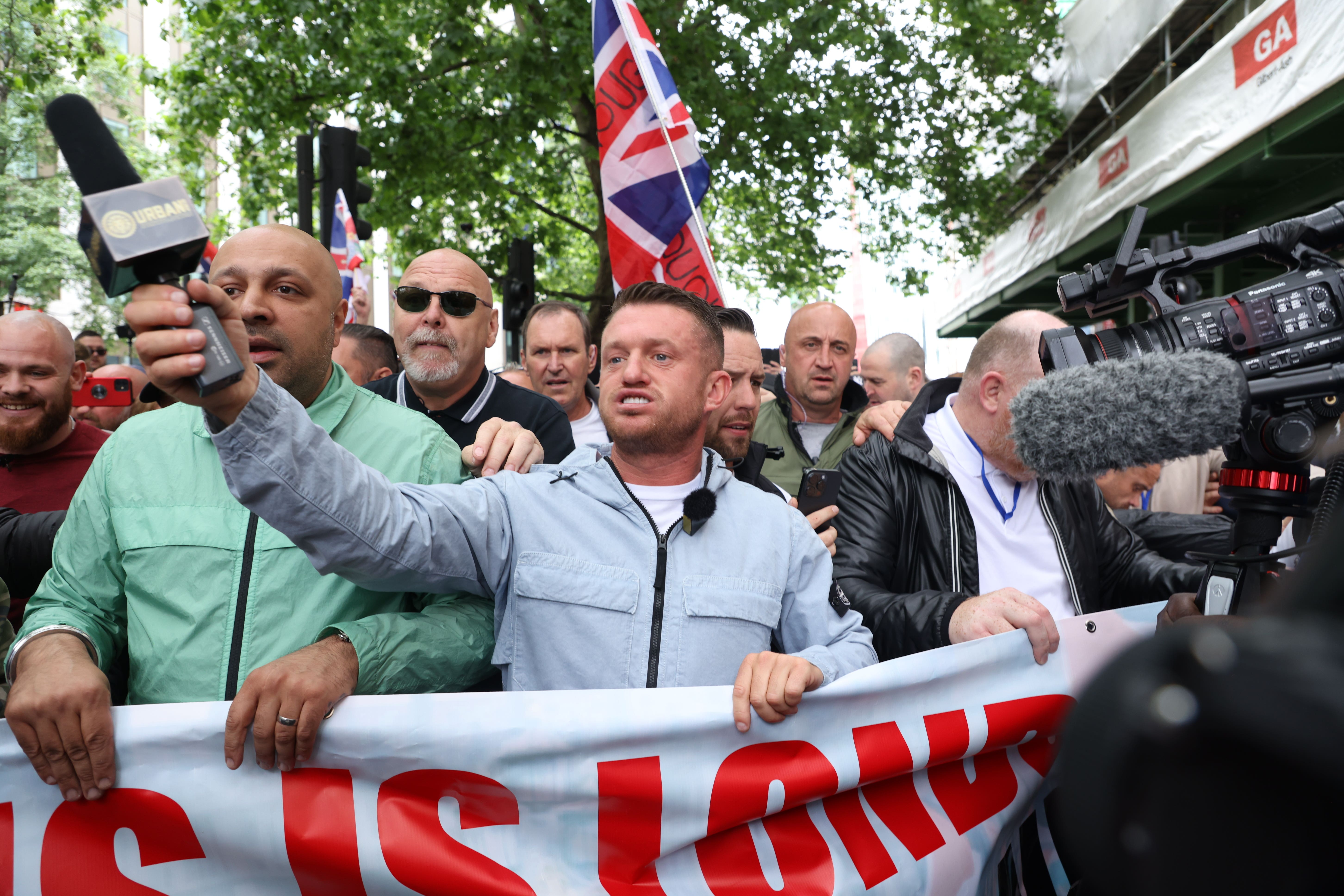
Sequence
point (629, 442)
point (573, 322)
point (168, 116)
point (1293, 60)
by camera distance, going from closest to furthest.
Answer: point (629, 442) < point (573, 322) < point (1293, 60) < point (168, 116)

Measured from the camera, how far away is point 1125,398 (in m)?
1.41

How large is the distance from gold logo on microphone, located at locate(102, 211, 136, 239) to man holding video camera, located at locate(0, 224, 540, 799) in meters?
0.47

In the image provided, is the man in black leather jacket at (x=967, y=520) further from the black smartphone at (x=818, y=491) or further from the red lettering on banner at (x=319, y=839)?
the red lettering on banner at (x=319, y=839)

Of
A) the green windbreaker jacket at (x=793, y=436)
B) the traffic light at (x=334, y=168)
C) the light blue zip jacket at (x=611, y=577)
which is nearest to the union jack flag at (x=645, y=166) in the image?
the green windbreaker jacket at (x=793, y=436)

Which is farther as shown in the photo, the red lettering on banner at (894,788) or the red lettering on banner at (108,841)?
the red lettering on banner at (894,788)

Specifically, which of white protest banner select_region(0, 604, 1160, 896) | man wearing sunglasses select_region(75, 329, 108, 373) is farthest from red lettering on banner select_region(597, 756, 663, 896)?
man wearing sunglasses select_region(75, 329, 108, 373)

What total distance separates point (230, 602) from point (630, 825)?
38.0 inches

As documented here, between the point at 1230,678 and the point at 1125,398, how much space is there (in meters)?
1.07

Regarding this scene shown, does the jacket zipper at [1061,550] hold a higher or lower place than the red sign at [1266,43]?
lower

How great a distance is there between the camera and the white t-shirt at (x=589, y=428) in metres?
5.12

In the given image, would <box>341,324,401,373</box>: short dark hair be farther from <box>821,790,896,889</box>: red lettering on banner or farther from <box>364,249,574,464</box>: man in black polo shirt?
<box>821,790,896,889</box>: red lettering on banner

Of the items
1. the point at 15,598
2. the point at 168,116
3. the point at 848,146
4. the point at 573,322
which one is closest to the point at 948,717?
the point at 15,598

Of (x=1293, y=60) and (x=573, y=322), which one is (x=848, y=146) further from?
(x=573, y=322)

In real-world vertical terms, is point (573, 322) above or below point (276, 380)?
above
